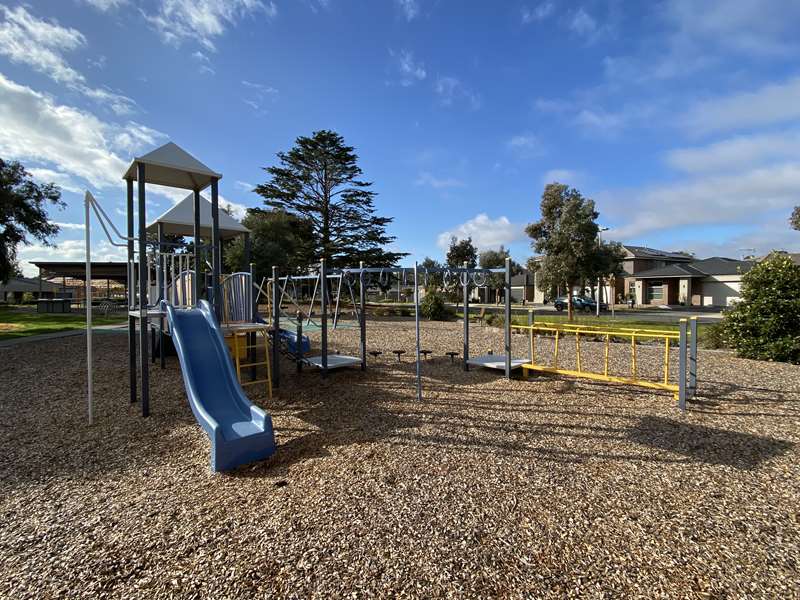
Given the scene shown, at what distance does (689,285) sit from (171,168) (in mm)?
41953

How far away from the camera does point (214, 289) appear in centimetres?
657

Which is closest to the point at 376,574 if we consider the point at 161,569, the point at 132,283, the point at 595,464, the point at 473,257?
the point at 161,569

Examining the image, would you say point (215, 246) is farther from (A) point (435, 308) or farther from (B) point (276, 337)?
(A) point (435, 308)

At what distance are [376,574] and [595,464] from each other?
260 cm

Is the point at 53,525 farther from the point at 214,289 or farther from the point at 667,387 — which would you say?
the point at 667,387

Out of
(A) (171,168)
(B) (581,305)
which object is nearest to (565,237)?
(A) (171,168)

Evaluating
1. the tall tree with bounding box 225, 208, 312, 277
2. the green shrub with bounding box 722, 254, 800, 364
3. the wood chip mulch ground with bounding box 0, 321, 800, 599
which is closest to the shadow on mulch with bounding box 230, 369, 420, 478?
the wood chip mulch ground with bounding box 0, 321, 800, 599

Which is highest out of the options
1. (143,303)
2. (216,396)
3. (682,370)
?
(143,303)

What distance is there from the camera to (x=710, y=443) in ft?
14.9

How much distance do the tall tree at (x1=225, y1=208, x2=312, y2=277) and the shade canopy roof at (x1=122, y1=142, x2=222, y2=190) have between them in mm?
15598

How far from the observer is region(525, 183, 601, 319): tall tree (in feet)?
59.8

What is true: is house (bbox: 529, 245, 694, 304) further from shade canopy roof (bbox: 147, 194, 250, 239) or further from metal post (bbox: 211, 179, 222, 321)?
metal post (bbox: 211, 179, 222, 321)

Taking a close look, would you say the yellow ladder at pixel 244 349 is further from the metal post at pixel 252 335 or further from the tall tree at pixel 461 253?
the tall tree at pixel 461 253

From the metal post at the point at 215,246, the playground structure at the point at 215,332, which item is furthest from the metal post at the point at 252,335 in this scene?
the metal post at the point at 215,246
